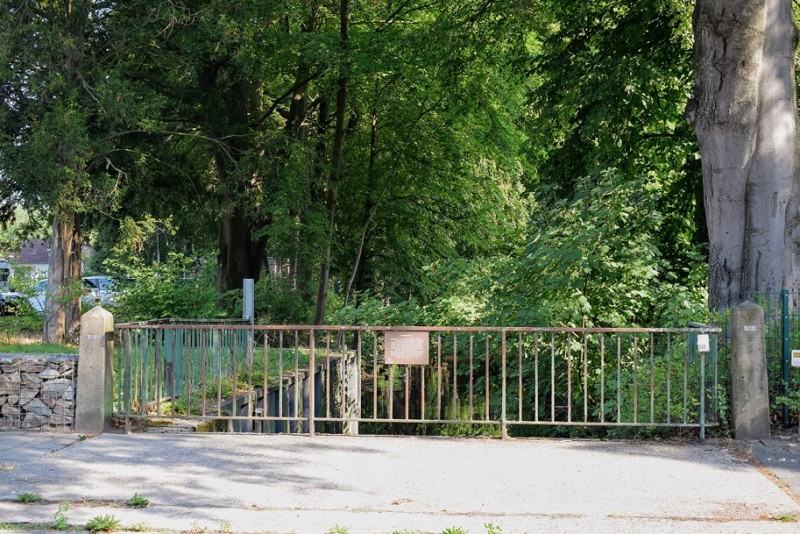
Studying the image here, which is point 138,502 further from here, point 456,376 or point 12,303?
point 12,303

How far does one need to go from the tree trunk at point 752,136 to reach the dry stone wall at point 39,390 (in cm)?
882

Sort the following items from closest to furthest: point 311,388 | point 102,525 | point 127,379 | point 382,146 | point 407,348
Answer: point 102,525
point 311,388
point 407,348
point 127,379
point 382,146

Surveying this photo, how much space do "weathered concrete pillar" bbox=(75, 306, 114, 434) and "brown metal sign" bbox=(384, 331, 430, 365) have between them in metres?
3.31

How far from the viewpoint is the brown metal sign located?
11.4m

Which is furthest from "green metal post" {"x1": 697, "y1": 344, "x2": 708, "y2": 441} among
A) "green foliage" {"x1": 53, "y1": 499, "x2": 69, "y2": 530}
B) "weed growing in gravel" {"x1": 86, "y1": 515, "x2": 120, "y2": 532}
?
"green foliage" {"x1": 53, "y1": 499, "x2": 69, "y2": 530}

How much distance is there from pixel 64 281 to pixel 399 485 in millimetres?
16688

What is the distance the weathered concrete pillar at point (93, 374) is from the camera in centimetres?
Answer: 1148

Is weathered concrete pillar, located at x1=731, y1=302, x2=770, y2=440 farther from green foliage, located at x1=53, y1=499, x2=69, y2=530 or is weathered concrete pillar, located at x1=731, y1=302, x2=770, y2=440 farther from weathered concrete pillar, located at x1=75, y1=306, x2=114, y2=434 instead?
weathered concrete pillar, located at x1=75, y1=306, x2=114, y2=434

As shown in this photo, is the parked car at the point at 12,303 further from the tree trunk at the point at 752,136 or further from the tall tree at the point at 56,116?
the tree trunk at the point at 752,136

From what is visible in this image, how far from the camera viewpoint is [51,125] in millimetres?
20891

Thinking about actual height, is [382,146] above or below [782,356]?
above

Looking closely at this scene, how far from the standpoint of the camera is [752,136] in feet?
44.4

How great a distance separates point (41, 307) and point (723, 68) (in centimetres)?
1483

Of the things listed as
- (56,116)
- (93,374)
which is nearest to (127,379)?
(93,374)
